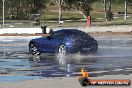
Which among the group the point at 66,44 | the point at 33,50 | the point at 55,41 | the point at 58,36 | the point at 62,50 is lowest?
the point at 33,50

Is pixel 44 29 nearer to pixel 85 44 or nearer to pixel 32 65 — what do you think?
pixel 85 44

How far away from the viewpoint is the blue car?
26.3m

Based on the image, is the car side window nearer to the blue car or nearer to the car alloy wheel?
the blue car

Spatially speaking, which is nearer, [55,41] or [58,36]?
[55,41]

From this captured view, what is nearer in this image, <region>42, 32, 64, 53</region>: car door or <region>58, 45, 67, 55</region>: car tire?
<region>58, 45, 67, 55</region>: car tire

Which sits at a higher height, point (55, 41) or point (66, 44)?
point (55, 41)

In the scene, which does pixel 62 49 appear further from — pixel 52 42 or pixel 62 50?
pixel 52 42

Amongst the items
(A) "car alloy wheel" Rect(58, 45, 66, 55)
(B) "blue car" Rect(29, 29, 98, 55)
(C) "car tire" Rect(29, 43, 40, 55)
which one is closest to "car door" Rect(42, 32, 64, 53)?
(B) "blue car" Rect(29, 29, 98, 55)

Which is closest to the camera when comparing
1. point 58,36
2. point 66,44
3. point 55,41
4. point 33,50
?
point 66,44

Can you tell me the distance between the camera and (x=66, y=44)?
86.6 feet

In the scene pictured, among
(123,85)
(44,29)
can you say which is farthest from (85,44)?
(44,29)

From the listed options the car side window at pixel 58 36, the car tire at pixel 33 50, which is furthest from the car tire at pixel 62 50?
the car tire at pixel 33 50

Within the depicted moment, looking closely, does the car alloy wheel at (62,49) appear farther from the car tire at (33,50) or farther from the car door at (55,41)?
the car tire at (33,50)

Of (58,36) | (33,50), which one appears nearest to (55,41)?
(58,36)
